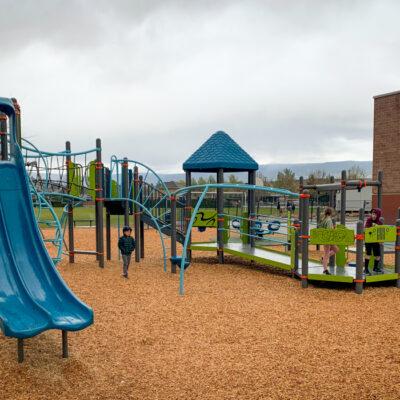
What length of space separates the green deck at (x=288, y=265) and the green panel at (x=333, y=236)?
0.65 metres

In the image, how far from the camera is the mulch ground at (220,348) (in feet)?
13.6

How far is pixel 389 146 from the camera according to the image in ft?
76.9

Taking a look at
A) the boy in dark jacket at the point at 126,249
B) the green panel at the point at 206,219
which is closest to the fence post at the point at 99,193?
the boy in dark jacket at the point at 126,249

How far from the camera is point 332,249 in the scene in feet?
31.2

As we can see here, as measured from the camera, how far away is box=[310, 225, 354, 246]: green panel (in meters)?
8.34

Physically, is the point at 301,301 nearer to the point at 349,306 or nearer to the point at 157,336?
the point at 349,306

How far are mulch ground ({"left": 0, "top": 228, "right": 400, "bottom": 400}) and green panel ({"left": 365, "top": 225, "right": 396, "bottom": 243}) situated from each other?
3.28 ft

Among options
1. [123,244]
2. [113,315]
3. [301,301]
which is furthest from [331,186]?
[113,315]

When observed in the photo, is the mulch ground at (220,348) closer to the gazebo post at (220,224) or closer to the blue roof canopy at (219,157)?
the gazebo post at (220,224)

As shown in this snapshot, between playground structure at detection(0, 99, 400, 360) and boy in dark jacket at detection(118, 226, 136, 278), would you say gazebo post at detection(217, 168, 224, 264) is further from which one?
boy in dark jacket at detection(118, 226, 136, 278)

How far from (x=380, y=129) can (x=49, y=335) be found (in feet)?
73.7

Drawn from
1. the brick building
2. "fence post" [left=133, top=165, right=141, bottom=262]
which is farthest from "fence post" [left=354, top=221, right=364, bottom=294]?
the brick building

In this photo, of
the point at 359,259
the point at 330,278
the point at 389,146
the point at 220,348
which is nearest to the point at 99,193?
the point at 330,278

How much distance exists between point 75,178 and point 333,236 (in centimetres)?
665
